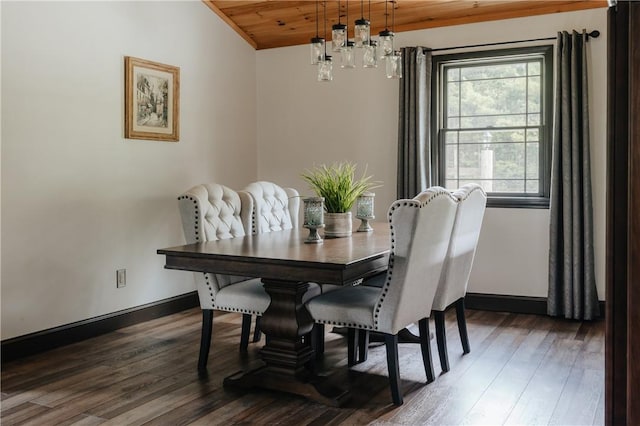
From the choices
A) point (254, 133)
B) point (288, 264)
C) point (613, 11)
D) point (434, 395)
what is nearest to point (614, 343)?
point (613, 11)

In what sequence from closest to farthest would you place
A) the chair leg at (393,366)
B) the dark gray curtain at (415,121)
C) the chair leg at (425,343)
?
the chair leg at (393,366)
the chair leg at (425,343)
the dark gray curtain at (415,121)

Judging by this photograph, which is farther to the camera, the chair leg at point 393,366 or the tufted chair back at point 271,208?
the tufted chair back at point 271,208

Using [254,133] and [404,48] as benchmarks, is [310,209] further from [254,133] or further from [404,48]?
[254,133]

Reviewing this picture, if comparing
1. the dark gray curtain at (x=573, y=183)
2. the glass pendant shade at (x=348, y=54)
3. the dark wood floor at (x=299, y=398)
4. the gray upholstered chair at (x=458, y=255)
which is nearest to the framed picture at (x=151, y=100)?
the dark wood floor at (x=299, y=398)

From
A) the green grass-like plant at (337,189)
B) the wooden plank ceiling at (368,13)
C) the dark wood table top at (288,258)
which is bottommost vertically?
the dark wood table top at (288,258)

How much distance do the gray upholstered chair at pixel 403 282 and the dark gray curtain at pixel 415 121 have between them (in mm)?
1881

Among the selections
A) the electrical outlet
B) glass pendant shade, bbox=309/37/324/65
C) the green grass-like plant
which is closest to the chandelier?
glass pendant shade, bbox=309/37/324/65

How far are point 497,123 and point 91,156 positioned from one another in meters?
3.10

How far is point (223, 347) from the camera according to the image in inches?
158

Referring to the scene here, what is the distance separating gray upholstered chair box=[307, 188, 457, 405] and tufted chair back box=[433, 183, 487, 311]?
0.53 ft

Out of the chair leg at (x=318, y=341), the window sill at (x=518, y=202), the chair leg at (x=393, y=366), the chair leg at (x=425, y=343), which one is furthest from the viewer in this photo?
the window sill at (x=518, y=202)

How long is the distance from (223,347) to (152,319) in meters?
1.00

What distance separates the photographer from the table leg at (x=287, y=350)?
307 cm

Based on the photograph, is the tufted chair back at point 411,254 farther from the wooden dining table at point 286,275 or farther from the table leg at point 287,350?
the table leg at point 287,350
